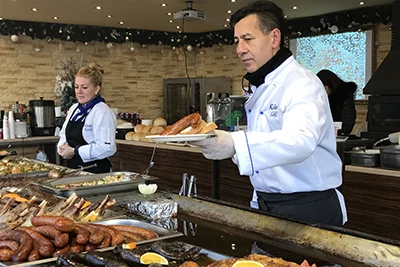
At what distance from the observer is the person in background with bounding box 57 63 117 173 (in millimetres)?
3648

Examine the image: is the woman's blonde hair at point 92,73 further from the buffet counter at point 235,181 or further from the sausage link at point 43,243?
the sausage link at point 43,243

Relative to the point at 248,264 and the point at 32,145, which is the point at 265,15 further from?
the point at 32,145

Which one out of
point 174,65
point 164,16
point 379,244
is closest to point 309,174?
point 379,244

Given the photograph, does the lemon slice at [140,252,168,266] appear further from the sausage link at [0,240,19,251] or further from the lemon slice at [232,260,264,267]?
the sausage link at [0,240,19,251]

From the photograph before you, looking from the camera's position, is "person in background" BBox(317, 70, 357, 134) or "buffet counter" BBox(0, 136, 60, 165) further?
"buffet counter" BBox(0, 136, 60, 165)

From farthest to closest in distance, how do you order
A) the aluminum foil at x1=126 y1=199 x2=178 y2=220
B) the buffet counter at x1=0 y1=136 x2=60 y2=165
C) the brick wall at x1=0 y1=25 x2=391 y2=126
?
the brick wall at x1=0 y1=25 x2=391 y2=126 < the buffet counter at x1=0 y1=136 x2=60 y2=165 < the aluminum foil at x1=126 y1=199 x2=178 y2=220

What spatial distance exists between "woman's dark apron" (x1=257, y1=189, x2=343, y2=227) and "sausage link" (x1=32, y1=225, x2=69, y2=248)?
915 millimetres

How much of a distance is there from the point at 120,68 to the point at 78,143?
262 inches

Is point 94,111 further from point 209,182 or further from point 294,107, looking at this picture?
point 294,107

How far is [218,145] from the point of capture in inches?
66.7

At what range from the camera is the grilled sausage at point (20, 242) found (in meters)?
1.56

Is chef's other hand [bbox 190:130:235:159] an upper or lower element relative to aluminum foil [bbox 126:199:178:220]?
upper

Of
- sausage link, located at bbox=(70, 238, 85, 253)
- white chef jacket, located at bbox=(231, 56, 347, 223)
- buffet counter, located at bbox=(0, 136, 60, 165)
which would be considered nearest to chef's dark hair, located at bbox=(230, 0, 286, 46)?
white chef jacket, located at bbox=(231, 56, 347, 223)

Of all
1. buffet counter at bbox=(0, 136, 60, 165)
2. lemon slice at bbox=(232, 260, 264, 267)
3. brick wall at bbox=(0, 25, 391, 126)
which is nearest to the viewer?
lemon slice at bbox=(232, 260, 264, 267)
